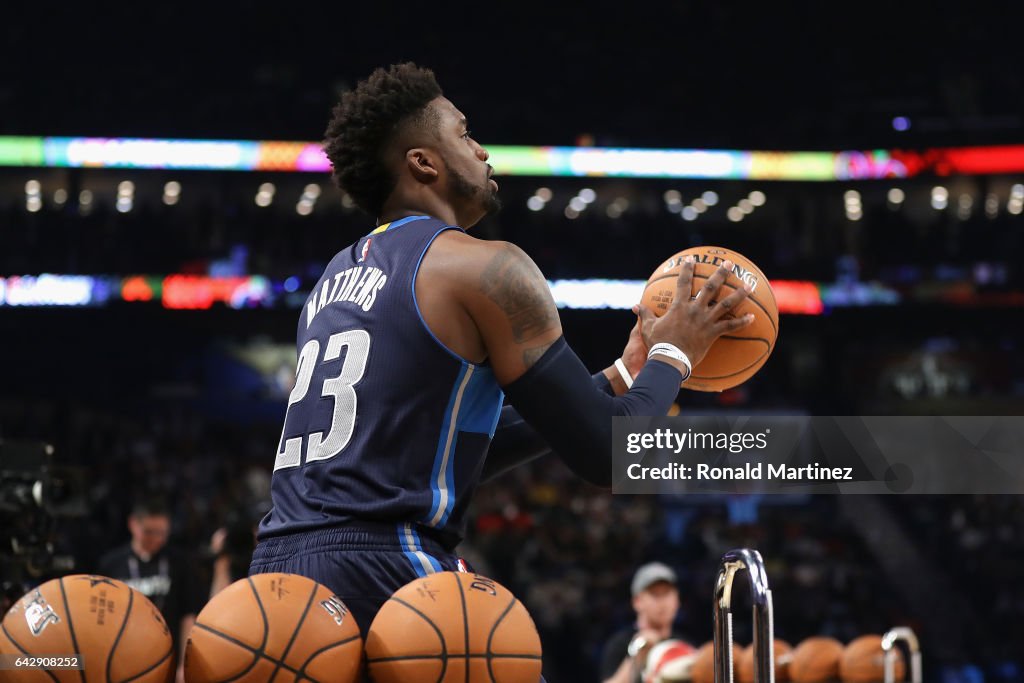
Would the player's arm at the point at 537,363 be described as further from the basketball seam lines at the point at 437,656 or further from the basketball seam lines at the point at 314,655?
the basketball seam lines at the point at 314,655

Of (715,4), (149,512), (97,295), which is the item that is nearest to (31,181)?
(97,295)

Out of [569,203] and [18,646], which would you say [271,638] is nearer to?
[18,646]

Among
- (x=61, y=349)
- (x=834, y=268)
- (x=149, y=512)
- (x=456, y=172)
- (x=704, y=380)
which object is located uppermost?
(x=834, y=268)

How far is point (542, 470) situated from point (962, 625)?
22.2ft

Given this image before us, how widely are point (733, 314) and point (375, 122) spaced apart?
2.97 feet

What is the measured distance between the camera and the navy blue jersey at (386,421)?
2.18m

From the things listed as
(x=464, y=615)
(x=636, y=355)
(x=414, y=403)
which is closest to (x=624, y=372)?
(x=636, y=355)

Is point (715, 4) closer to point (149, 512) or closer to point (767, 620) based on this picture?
point (149, 512)

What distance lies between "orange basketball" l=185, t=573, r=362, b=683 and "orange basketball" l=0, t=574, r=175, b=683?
0.23ft

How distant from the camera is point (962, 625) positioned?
1566 cm

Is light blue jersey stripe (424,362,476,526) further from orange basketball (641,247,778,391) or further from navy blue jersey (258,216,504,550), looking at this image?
orange basketball (641,247,778,391)

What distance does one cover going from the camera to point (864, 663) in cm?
684

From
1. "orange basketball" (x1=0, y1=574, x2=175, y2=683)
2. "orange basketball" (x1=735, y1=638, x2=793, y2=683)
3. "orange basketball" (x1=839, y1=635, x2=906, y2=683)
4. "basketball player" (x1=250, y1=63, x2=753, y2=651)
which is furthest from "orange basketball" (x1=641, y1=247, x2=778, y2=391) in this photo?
"orange basketball" (x1=839, y1=635, x2=906, y2=683)

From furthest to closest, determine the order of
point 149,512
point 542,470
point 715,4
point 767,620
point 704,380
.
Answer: point 715,4 < point 542,470 < point 149,512 < point 704,380 < point 767,620
